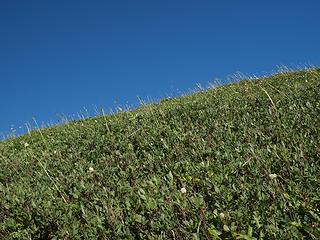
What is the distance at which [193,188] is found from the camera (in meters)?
6.46

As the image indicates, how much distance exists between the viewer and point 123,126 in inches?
533

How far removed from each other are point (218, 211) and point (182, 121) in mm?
6963

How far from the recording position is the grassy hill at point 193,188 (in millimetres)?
4961

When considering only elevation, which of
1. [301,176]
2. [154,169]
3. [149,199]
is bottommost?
[301,176]

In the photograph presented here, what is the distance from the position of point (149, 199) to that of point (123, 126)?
801cm

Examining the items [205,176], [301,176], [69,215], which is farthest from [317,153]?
[69,215]

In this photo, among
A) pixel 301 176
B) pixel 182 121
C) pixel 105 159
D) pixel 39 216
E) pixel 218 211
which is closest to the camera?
pixel 218 211

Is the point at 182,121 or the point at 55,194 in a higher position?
the point at 182,121

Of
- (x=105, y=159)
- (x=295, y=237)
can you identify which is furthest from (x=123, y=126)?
(x=295, y=237)

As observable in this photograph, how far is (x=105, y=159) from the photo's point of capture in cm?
934

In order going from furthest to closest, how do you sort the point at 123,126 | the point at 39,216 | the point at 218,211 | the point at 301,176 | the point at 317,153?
the point at 123,126, the point at 317,153, the point at 39,216, the point at 301,176, the point at 218,211

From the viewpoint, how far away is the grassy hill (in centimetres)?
496

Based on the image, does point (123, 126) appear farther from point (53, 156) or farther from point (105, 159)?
point (105, 159)

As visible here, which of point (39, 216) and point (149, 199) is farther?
point (39, 216)
